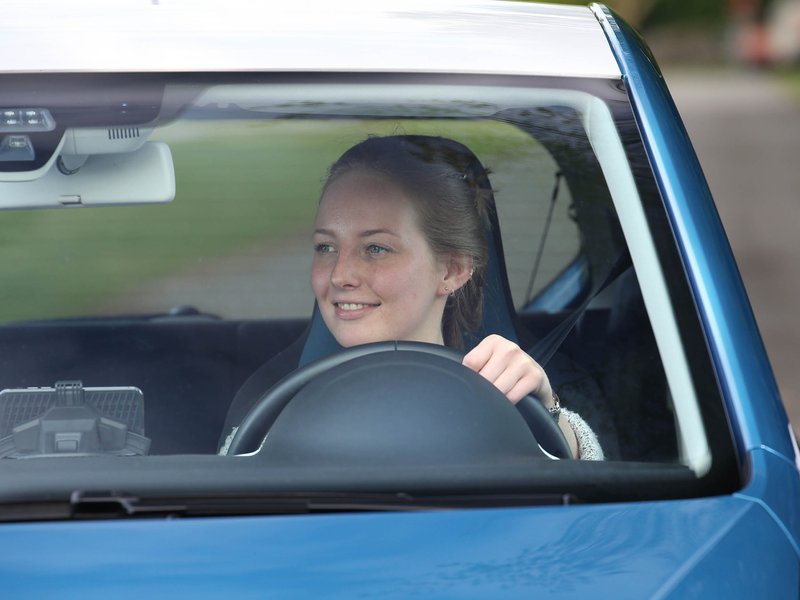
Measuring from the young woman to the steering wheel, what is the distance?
317mm

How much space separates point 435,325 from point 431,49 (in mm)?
581

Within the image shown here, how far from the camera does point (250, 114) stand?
239 cm

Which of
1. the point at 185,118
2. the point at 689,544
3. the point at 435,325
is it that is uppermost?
the point at 185,118

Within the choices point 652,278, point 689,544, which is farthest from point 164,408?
point 689,544

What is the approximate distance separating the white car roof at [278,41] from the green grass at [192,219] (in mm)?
214

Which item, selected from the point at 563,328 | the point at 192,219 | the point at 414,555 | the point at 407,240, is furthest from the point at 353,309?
the point at 192,219

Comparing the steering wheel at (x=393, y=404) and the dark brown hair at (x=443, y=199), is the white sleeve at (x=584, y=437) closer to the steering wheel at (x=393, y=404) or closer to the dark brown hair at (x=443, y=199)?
the steering wheel at (x=393, y=404)

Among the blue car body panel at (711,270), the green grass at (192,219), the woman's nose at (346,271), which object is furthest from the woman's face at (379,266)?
the blue car body panel at (711,270)

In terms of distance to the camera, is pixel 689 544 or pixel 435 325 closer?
pixel 689 544

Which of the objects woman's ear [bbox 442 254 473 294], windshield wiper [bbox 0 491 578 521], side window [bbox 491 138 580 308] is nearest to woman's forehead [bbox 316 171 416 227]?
woman's ear [bbox 442 254 473 294]

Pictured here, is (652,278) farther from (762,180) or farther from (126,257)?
(762,180)

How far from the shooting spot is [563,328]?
2.47m

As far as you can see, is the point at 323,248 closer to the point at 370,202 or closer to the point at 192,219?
the point at 370,202

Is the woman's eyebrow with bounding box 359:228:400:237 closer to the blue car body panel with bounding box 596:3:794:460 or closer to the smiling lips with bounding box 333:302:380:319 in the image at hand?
the smiling lips with bounding box 333:302:380:319
